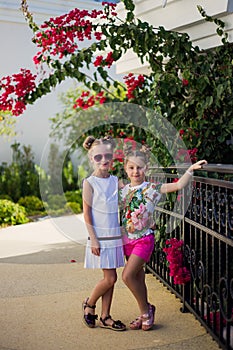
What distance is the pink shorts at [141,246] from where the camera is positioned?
373 cm

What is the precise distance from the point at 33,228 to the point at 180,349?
5.36m

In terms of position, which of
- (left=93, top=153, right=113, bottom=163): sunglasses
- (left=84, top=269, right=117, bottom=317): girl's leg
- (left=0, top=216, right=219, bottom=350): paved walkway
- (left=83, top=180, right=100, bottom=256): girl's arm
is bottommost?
(left=0, top=216, right=219, bottom=350): paved walkway

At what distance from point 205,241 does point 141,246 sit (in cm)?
42

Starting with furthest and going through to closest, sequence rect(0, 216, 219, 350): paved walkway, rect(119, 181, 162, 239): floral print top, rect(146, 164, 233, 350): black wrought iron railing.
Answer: rect(119, 181, 162, 239): floral print top < rect(0, 216, 219, 350): paved walkway < rect(146, 164, 233, 350): black wrought iron railing

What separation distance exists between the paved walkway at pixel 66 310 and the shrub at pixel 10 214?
2.42 meters

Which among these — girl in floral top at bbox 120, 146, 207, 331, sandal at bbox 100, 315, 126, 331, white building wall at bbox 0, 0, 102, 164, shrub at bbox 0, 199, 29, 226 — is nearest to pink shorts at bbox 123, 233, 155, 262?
girl in floral top at bbox 120, 146, 207, 331

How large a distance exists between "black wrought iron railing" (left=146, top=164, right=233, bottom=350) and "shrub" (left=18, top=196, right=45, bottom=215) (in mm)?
5272

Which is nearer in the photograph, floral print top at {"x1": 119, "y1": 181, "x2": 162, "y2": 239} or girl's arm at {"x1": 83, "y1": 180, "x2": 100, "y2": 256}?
girl's arm at {"x1": 83, "y1": 180, "x2": 100, "y2": 256}

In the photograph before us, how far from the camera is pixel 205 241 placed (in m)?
3.76

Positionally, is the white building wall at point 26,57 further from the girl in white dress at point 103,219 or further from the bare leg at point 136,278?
the bare leg at point 136,278

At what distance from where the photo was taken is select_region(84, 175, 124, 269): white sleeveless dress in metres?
3.68

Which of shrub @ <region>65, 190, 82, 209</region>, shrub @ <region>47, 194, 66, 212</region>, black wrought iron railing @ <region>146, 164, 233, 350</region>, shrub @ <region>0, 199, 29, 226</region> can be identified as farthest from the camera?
shrub @ <region>65, 190, 82, 209</region>

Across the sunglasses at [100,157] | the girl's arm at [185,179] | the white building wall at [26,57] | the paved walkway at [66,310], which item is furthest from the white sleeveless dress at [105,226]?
the white building wall at [26,57]

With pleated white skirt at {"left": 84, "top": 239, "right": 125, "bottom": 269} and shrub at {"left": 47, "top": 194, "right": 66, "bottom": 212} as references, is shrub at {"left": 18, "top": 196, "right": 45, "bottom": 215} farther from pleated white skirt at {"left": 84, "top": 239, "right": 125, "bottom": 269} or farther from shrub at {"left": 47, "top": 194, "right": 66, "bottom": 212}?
pleated white skirt at {"left": 84, "top": 239, "right": 125, "bottom": 269}
